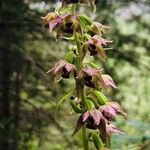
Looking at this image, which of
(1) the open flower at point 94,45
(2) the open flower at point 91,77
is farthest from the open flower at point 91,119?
(1) the open flower at point 94,45

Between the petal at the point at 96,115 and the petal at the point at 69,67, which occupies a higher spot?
the petal at the point at 69,67

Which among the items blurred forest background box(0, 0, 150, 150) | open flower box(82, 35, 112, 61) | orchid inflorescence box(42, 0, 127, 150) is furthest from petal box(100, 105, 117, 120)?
blurred forest background box(0, 0, 150, 150)

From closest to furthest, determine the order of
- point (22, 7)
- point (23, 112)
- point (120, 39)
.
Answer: point (22, 7) < point (23, 112) < point (120, 39)

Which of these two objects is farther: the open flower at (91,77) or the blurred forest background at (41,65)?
the blurred forest background at (41,65)

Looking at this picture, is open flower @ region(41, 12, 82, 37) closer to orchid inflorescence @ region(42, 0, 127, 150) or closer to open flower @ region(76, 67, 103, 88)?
orchid inflorescence @ region(42, 0, 127, 150)

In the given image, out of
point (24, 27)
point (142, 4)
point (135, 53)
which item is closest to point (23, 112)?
point (24, 27)

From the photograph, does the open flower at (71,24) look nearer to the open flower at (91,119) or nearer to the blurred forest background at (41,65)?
the open flower at (91,119)

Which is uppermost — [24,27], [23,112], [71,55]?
[71,55]

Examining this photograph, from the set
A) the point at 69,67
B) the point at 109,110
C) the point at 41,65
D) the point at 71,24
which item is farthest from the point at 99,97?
the point at 41,65

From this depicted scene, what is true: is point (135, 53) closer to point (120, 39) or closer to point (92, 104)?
point (120, 39)
